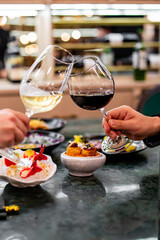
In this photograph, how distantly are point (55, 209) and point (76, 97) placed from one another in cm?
34

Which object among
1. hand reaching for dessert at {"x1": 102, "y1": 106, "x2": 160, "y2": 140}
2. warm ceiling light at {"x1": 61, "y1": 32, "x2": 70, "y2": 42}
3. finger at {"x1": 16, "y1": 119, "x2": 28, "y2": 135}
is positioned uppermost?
warm ceiling light at {"x1": 61, "y1": 32, "x2": 70, "y2": 42}

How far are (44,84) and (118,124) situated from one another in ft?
0.98

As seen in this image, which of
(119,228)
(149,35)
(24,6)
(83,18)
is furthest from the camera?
(149,35)

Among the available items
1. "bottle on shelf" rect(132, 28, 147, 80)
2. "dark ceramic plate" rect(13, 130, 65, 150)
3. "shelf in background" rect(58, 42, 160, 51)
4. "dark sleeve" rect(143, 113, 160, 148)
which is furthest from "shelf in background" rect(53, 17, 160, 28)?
"dark sleeve" rect(143, 113, 160, 148)

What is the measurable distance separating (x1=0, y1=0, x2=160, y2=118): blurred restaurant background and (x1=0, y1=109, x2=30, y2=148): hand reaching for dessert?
1903mm

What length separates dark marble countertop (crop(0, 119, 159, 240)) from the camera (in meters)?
0.71

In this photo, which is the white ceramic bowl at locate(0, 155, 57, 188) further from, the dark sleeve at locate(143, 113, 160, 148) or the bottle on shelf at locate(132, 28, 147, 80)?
the bottle on shelf at locate(132, 28, 147, 80)

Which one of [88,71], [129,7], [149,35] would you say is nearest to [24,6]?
[129,7]

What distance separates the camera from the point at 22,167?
0.95 meters

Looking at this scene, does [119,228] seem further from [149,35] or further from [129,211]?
[149,35]

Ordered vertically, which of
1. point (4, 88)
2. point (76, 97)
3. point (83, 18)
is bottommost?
point (4, 88)

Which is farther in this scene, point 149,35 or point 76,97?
point 149,35

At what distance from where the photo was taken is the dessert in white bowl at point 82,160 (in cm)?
101

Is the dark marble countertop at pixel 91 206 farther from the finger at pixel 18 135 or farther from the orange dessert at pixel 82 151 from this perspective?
the finger at pixel 18 135
